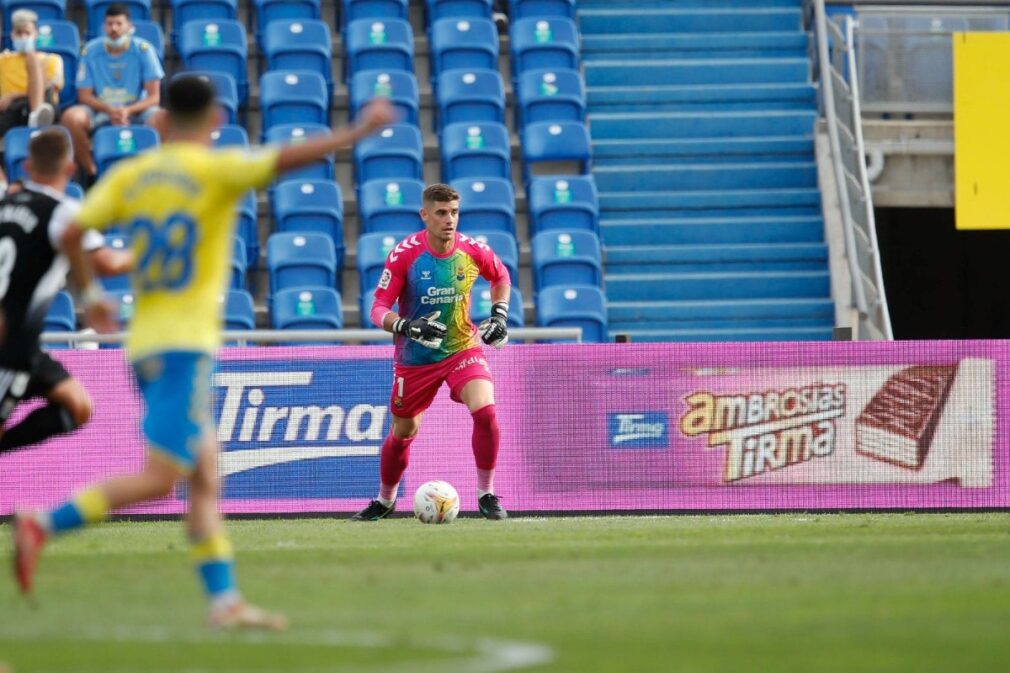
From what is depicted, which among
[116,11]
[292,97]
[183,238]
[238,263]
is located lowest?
[183,238]

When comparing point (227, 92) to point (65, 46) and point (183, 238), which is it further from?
point (183, 238)

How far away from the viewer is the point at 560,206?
19.1 meters

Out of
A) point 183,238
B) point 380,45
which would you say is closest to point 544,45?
point 380,45

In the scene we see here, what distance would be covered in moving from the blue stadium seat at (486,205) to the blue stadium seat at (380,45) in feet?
7.75

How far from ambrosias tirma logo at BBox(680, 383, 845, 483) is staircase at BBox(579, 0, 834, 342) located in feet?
13.7

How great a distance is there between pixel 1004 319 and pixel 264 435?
12.9 metres

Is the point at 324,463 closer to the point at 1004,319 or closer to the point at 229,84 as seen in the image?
the point at 229,84

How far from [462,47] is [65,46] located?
4490mm

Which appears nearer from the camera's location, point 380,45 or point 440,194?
point 440,194

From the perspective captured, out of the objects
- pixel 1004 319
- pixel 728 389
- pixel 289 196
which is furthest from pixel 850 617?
pixel 1004 319

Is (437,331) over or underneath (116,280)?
underneath

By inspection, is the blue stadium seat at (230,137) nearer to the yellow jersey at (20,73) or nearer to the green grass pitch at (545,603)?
the yellow jersey at (20,73)

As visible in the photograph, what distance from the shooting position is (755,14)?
22.0 m

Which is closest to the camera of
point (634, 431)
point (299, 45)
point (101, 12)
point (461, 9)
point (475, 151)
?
point (634, 431)
